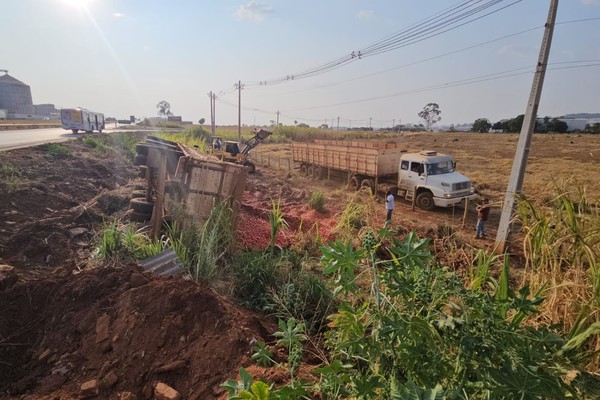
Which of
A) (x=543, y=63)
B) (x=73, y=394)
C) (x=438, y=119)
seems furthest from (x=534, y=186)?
(x=438, y=119)

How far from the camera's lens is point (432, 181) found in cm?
1330

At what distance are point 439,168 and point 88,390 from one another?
13401 mm

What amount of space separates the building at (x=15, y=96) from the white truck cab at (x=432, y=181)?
359 feet

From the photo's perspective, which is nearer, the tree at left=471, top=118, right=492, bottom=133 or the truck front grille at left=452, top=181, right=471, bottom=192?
the truck front grille at left=452, top=181, right=471, bottom=192

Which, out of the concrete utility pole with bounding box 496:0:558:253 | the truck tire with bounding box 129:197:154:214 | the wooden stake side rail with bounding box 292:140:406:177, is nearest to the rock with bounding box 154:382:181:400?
the truck tire with bounding box 129:197:154:214

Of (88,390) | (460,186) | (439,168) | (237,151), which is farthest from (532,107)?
(237,151)

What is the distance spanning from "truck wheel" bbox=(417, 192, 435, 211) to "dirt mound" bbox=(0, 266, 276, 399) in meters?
11.4

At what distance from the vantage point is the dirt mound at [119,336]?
2.51 m

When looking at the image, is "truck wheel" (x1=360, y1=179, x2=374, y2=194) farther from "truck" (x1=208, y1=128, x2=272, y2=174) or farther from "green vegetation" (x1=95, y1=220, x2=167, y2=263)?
"green vegetation" (x1=95, y1=220, x2=167, y2=263)

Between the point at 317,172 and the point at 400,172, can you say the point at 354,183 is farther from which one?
the point at 317,172

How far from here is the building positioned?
92.0 metres

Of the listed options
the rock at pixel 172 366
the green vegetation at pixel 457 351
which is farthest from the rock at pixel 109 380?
the green vegetation at pixel 457 351

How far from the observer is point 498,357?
4.84 feet

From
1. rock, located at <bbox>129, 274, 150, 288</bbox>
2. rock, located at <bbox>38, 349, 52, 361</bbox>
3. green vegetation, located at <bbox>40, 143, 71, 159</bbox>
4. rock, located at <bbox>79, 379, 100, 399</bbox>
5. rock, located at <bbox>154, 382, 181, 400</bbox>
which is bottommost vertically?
rock, located at <bbox>38, 349, 52, 361</bbox>
